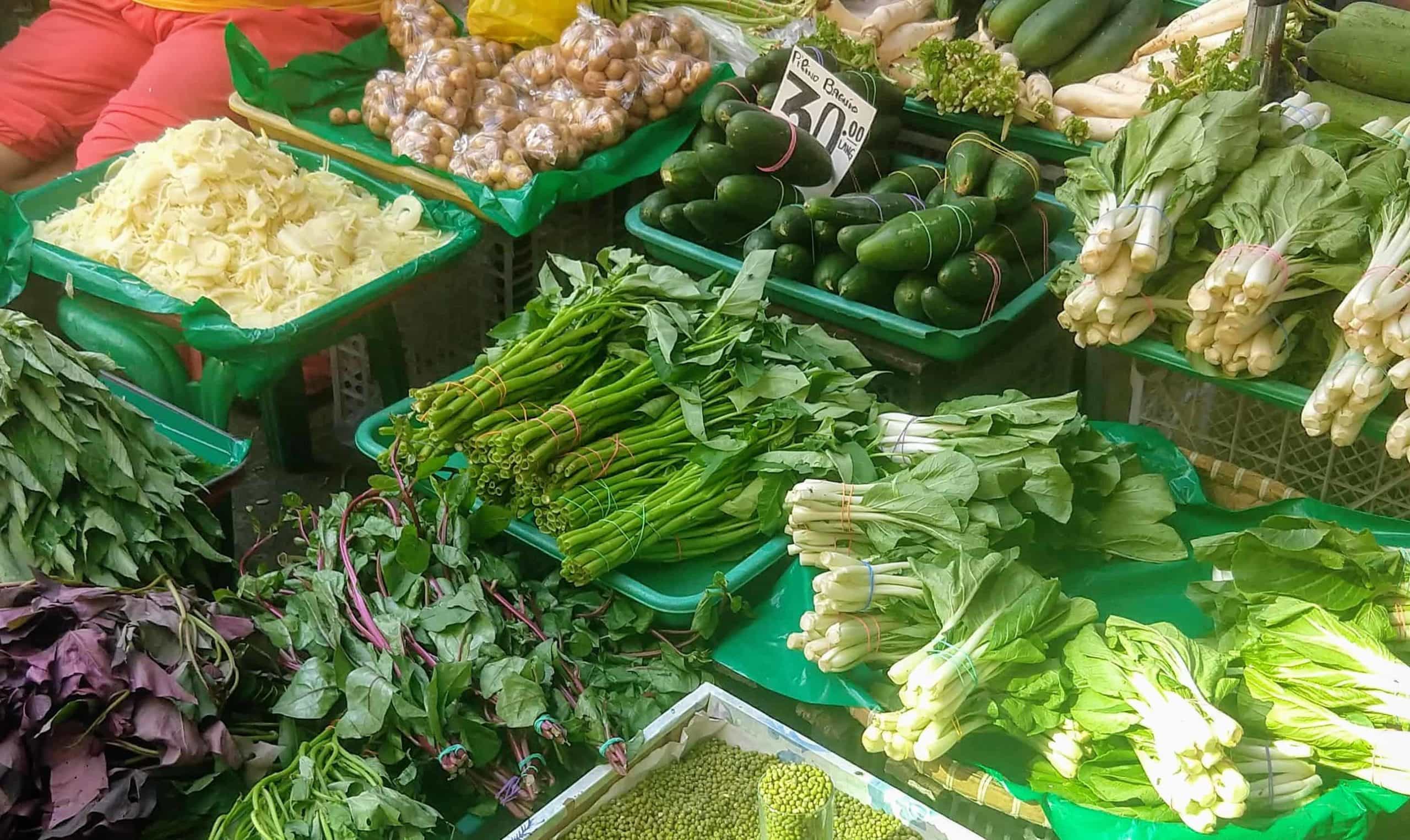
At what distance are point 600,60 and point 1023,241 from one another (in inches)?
55.2

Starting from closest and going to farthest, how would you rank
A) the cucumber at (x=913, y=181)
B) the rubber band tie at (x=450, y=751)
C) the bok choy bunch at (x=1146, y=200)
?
the rubber band tie at (x=450, y=751) → the bok choy bunch at (x=1146, y=200) → the cucumber at (x=913, y=181)

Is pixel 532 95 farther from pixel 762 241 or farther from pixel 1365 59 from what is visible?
pixel 1365 59

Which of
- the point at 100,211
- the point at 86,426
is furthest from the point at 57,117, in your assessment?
the point at 86,426

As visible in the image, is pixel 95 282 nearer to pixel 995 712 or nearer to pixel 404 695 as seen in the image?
pixel 404 695

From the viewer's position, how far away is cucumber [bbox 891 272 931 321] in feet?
7.98

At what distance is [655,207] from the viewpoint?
2898mm

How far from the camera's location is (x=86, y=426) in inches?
80.8

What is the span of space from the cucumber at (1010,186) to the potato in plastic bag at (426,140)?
1510 millimetres

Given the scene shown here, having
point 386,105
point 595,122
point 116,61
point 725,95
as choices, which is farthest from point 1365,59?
point 116,61

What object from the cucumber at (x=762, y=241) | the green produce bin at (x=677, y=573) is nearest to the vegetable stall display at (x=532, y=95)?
the cucumber at (x=762, y=241)

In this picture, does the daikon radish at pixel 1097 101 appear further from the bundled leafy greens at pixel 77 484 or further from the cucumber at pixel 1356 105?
the bundled leafy greens at pixel 77 484

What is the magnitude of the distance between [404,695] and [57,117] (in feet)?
9.25

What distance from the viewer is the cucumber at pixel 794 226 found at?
2.62 meters

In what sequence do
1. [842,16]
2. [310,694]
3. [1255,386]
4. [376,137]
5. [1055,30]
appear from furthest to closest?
[842,16] → [376,137] → [1055,30] → [1255,386] → [310,694]
